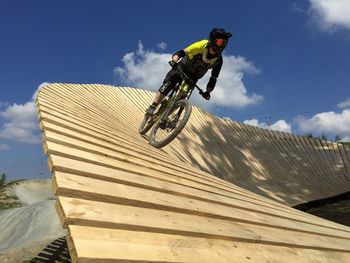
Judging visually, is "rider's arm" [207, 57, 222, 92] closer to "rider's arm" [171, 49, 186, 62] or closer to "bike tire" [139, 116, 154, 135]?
"rider's arm" [171, 49, 186, 62]

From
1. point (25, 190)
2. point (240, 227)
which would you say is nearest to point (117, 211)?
point (240, 227)

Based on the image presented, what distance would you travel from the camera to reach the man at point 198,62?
740cm

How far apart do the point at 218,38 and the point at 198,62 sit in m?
0.81

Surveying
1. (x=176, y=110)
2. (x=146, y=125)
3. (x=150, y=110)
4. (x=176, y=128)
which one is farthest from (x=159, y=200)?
(x=146, y=125)

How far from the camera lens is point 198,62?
7770 millimetres

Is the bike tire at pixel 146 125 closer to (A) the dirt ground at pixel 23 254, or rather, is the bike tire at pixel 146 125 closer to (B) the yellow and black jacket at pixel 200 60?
(B) the yellow and black jacket at pixel 200 60

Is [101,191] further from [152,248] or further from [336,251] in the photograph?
[336,251]

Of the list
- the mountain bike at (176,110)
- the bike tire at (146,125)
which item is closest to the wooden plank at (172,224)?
the mountain bike at (176,110)

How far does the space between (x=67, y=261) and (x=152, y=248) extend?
30.5 feet

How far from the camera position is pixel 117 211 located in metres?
2.27

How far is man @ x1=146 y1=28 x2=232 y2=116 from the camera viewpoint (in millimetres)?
7401

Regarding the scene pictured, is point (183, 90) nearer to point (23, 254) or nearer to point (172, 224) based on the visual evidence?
point (172, 224)

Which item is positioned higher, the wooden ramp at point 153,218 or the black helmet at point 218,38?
the black helmet at point 218,38

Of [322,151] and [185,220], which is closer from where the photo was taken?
[185,220]
